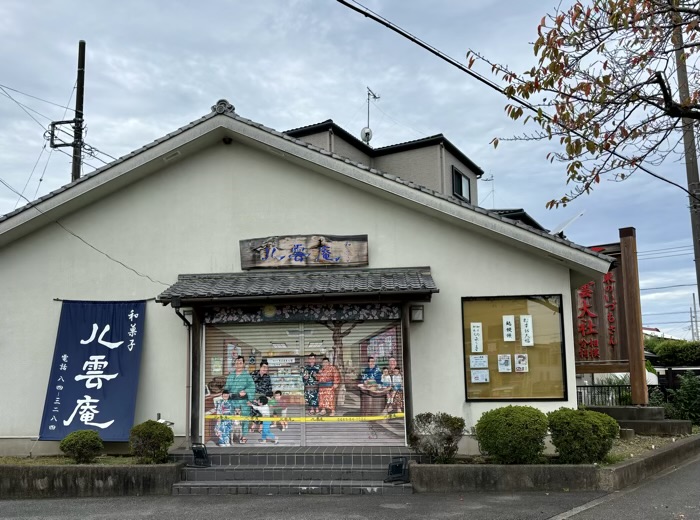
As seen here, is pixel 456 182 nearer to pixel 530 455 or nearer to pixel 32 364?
pixel 530 455

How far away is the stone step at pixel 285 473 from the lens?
946 centimetres

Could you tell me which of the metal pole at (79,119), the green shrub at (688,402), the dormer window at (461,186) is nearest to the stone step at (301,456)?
the green shrub at (688,402)

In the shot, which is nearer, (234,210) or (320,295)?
(320,295)

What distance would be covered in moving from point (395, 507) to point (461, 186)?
42.5 ft

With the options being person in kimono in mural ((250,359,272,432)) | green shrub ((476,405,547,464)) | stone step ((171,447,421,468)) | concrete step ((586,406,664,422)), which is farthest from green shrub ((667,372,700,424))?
person in kimono in mural ((250,359,272,432))

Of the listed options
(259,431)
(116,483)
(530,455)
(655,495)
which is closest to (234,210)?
(259,431)

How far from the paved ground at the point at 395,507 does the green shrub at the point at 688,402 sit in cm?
588

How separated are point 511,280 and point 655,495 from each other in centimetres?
398

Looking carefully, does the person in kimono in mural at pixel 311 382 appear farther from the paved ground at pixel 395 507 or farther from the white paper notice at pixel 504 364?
the white paper notice at pixel 504 364

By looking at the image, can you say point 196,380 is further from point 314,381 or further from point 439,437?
point 439,437

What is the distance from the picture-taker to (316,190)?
1166cm

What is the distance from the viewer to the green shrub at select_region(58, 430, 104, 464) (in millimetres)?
9844

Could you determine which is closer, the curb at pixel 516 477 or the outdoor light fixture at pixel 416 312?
the curb at pixel 516 477

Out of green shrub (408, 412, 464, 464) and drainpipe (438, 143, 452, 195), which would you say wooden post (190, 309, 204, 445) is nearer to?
green shrub (408, 412, 464, 464)
